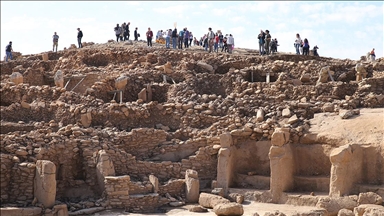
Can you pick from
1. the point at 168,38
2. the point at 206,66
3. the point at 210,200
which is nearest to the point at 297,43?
the point at 206,66

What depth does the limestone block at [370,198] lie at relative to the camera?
13.7 meters

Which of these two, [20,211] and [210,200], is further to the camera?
Result: [210,200]

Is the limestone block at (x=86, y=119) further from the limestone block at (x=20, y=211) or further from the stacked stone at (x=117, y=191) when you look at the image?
the limestone block at (x=20, y=211)

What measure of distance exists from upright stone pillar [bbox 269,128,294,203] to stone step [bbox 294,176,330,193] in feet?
0.58

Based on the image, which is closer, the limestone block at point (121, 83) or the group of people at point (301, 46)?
the limestone block at point (121, 83)

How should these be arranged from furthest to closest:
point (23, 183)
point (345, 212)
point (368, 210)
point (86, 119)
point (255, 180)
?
point (86, 119) < point (255, 180) < point (23, 183) < point (345, 212) < point (368, 210)

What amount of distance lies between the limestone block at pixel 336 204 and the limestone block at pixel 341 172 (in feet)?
2.38

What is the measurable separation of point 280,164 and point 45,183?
5744 mm

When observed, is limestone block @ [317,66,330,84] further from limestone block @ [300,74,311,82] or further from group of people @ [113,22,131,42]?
group of people @ [113,22,131,42]

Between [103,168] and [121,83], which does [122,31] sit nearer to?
[121,83]

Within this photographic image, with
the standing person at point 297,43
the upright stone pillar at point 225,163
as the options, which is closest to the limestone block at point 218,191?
the upright stone pillar at point 225,163

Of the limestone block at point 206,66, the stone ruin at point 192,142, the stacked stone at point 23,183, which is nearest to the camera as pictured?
the stacked stone at point 23,183

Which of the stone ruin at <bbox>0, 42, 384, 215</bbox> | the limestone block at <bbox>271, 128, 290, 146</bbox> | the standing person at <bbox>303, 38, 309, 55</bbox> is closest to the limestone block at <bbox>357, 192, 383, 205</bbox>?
the stone ruin at <bbox>0, 42, 384, 215</bbox>

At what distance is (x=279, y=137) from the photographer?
16094 mm
